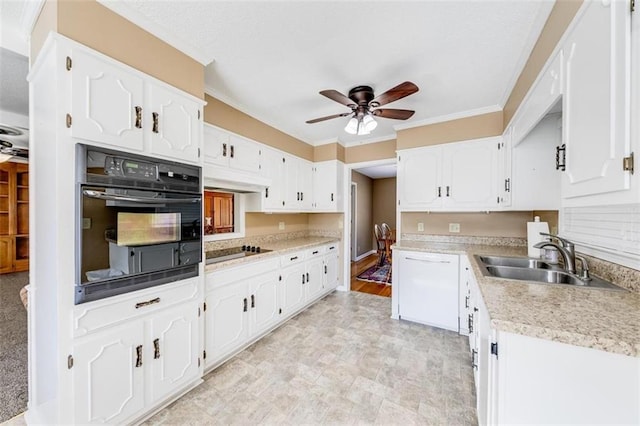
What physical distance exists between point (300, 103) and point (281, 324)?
2.57 meters

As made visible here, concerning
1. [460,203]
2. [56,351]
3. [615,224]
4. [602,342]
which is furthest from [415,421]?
[460,203]

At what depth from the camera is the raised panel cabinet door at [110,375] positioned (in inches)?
51.1

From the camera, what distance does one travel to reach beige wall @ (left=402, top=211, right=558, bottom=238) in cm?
290

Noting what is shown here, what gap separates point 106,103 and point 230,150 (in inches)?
49.6

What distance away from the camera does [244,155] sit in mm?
2801

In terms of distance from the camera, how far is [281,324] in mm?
2898

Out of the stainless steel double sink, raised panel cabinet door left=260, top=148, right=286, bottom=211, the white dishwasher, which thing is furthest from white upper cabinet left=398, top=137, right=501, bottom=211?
raised panel cabinet door left=260, top=148, right=286, bottom=211

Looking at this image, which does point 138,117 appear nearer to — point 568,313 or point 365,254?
point 568,313

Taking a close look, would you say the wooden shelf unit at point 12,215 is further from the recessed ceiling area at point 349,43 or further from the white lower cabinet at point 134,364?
the white lower cabinet at point 134,364

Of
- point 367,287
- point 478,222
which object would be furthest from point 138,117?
point 367,287

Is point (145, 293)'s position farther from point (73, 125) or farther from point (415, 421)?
point (415, 421)

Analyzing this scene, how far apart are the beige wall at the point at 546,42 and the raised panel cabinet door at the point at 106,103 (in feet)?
7.74

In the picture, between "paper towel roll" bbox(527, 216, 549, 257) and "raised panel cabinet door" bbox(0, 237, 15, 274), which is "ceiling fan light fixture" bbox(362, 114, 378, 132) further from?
"raised panel cabinet door" bbox(0, 237, 15, 274)

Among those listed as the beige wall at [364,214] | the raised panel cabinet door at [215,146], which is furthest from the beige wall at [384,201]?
the raised panel cabinet door at [215,146]
